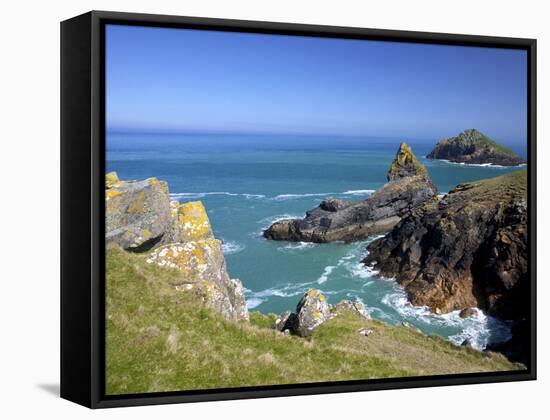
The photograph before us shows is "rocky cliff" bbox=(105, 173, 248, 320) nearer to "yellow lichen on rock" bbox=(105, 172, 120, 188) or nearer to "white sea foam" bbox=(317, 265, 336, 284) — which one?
"yellow lichen on rock" bbox=(105, 172, 120, 188)

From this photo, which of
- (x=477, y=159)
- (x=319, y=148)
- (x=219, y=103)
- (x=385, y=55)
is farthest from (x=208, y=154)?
(x=477, y=159)

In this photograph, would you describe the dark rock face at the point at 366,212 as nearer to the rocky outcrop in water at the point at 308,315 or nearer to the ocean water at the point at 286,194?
the ocean water at the point at 286,194

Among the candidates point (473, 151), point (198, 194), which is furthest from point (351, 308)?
point (473, 151)

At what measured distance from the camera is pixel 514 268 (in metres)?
20.0

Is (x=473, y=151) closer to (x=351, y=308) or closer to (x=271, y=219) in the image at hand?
(x=351, y=308)

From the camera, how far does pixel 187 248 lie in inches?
714

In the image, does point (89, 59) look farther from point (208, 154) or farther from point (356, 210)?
point (356, 210)

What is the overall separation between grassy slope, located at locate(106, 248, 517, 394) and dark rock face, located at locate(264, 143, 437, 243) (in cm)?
153

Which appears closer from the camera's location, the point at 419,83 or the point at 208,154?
the point at 208,154

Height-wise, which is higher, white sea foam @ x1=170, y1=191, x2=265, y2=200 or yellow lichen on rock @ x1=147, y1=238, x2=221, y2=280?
white sea foam @ x1=170, y1=191, x2=265, y2=200

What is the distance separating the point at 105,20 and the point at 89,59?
680 millimetres

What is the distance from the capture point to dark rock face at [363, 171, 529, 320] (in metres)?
19.5

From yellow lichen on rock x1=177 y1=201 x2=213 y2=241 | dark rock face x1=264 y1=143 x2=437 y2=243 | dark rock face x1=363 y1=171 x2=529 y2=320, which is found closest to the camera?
yellow lichen on rock x1=177 y1=201 x2=213 y2=241

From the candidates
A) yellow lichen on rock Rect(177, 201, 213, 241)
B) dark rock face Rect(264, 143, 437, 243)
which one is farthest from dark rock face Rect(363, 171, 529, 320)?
yellow lichen on rock Rect(177, 201, 213, 241)
